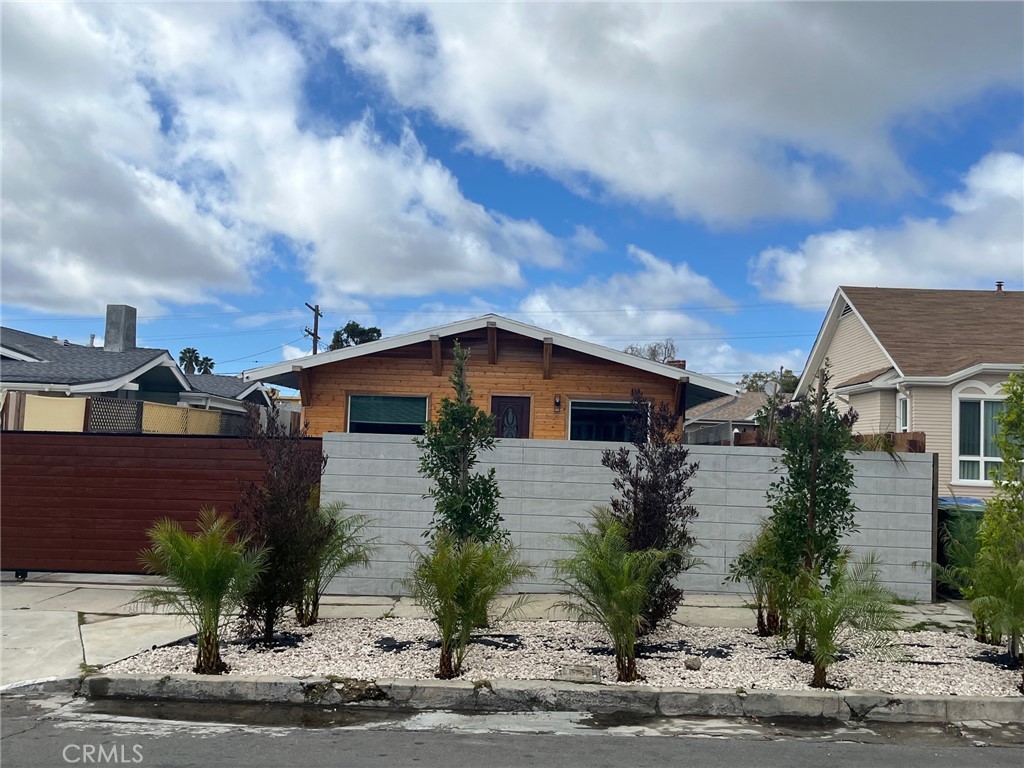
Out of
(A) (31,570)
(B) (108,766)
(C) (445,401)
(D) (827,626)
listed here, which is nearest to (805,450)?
(D) (827,626)

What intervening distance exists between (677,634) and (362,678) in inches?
126

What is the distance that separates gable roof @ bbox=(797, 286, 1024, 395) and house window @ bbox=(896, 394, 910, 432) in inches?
31.1

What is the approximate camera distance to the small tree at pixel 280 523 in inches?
290

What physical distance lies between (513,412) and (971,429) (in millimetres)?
9638

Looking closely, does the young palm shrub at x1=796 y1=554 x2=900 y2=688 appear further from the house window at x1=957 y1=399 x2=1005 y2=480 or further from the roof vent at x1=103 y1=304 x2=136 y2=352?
the roof vent at x1=103 y1=304 x2=136 y2=352

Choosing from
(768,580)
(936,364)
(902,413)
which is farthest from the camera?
(902,413)

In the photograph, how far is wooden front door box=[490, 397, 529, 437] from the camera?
14.2m

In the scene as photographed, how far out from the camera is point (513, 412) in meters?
14.2

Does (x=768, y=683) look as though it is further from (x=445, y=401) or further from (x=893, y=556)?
(x=893, y=556)

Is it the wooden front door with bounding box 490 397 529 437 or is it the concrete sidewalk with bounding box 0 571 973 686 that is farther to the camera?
the wooden front door with bounding box 490 397 529 437

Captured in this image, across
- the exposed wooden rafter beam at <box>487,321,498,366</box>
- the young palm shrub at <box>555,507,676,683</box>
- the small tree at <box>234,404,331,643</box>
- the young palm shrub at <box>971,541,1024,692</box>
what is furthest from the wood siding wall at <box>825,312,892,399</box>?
the small tree at <box>234,404,331,643</box>

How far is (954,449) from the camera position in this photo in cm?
1648

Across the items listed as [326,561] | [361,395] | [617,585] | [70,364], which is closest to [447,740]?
[617,585]

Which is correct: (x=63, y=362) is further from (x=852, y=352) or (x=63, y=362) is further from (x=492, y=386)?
(x=852, y=352)
